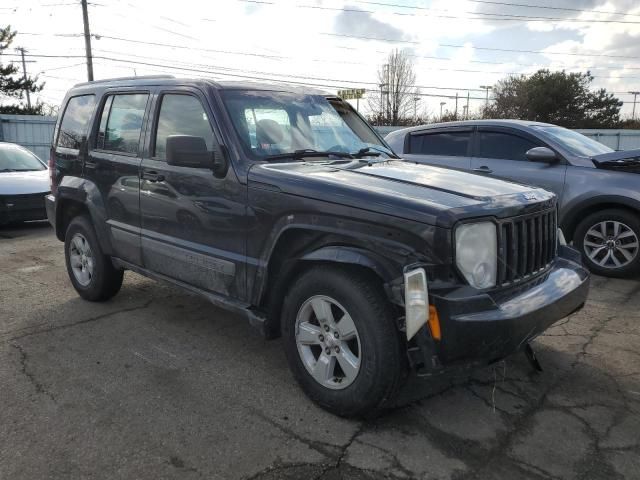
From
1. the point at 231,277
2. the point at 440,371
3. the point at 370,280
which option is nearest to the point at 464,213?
the point at 370,280

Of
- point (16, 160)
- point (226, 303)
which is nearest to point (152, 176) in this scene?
point (226, 303)

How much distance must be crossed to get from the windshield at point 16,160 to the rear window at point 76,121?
223 inches

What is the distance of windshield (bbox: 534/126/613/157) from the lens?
6.62 metres

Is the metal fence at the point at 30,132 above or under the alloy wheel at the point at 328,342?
above

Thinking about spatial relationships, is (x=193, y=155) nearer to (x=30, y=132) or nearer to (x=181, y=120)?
(x=181, y=120)

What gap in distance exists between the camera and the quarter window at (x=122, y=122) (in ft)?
14.4

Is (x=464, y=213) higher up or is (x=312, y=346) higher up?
(x=464, y=213)

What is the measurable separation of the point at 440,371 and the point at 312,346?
860mm

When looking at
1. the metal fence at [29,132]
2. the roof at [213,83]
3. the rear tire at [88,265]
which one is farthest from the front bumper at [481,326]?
the metal fence at [29,132]

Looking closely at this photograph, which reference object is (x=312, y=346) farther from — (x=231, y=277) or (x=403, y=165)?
(x=403, y=165)

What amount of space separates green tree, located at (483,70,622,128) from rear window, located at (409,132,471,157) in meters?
39.2

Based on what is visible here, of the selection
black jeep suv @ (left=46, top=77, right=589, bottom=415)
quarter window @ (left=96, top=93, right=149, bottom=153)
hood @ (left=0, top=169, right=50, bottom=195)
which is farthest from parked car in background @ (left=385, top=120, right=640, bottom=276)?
hood @ (left=0, top=169, right=50, bottom=195)

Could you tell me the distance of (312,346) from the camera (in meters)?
3.26

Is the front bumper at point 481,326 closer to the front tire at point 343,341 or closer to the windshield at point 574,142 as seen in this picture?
the front tire at point 343,341
